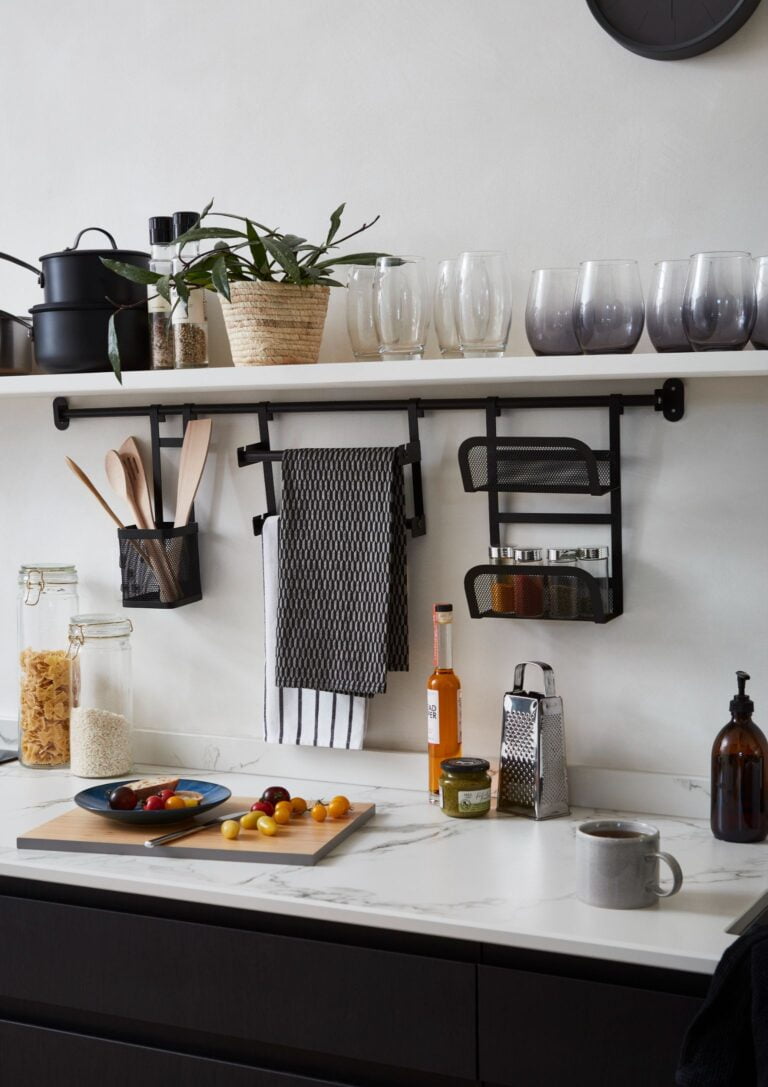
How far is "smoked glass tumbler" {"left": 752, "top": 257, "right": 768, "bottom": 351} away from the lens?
1672 mm

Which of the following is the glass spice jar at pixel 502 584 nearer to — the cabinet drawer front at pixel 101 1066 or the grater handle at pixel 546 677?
the grater handle at pixel 546 677

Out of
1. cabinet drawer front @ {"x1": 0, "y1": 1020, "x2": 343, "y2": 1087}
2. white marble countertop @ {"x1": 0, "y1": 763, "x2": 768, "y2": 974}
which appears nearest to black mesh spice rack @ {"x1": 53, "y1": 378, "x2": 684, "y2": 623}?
white marble countertop @ {"x1": 0, "y1": 763, "x2": 768, "y2": 974}

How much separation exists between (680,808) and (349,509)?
73 cm

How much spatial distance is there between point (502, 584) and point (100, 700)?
0.78 meters

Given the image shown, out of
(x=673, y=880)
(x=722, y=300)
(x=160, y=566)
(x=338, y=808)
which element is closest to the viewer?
(x=673, y=880)

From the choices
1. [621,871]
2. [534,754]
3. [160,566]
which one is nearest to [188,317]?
[160,566]

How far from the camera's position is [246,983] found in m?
1.59

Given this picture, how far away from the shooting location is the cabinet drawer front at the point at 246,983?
1.49m

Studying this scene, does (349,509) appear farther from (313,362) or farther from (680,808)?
(680,808)

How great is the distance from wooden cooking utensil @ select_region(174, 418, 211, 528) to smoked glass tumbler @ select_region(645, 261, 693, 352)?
0.85m

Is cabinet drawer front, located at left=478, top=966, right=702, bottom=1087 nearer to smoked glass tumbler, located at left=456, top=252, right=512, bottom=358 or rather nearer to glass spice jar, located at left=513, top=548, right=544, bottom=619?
glass spice jar, located at left=513, top=548, right=544, bottom=619

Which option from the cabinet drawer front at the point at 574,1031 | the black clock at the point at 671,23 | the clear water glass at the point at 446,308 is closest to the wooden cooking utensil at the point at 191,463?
the clear water glass at the point at 446,308

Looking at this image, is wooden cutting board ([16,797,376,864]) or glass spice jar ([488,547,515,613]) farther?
glass spice jar ([488,547,515,613])

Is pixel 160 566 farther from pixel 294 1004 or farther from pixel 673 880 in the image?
pixel 673 880
